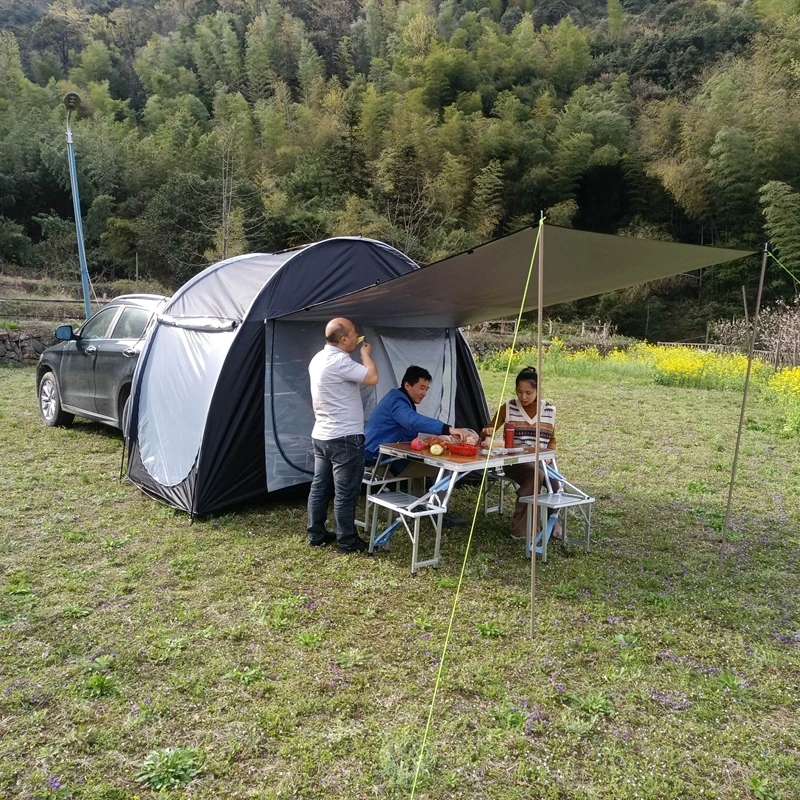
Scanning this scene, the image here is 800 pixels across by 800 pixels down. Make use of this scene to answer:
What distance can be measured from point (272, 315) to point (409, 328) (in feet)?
4.28

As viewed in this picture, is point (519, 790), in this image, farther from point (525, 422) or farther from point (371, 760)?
point (525, 422)

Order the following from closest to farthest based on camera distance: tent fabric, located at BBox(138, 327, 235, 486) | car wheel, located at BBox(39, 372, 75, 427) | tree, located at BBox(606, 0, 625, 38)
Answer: tent fabric, located at BBox(138, 327, 235, 486), car wheel, located at BBox(39, 372, 75, 427), tree, located at BBox(606, 0, 625, 38)

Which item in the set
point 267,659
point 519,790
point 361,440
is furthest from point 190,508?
point 519,790

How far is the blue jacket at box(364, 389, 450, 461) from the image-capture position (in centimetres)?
420

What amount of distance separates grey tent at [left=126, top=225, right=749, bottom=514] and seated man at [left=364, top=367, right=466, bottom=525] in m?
0.53

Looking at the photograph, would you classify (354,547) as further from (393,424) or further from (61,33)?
(61,33)

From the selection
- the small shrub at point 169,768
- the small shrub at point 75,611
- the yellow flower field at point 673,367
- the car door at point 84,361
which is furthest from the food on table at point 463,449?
the yellow flower field at point 673,367

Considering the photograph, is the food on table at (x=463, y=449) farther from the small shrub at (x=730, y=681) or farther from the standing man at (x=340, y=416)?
the small shrub at (x=730, y=681)

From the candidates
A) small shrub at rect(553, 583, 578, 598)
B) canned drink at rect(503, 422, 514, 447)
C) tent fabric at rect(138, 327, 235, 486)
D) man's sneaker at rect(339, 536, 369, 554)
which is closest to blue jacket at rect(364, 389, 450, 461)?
canned drink at rect(503, 422, 514, 447)

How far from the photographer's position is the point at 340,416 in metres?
3.73

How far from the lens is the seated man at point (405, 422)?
4.18 m

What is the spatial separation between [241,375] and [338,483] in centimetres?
116

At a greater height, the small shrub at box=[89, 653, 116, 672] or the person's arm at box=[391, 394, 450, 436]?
the person's arm at box=[391, 394, 450, 436]

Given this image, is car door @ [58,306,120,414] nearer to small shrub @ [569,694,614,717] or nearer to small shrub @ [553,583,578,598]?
small shrub @ [553,583,578,598]
